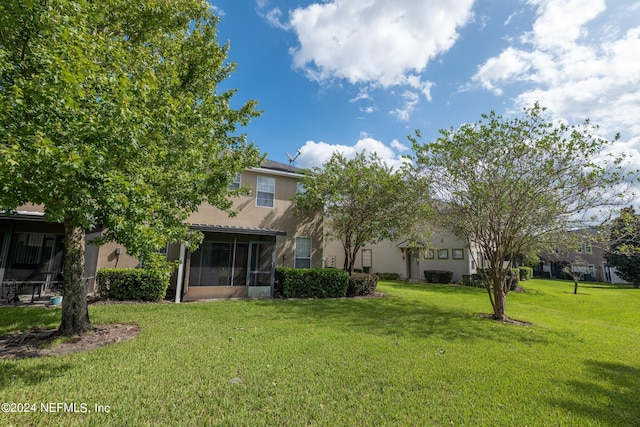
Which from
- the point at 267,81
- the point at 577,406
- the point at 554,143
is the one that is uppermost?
the point at 267,81

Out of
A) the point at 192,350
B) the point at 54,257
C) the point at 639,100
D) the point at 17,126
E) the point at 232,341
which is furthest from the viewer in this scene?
the point at 54,257

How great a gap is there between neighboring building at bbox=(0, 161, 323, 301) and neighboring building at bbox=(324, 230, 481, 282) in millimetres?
9124

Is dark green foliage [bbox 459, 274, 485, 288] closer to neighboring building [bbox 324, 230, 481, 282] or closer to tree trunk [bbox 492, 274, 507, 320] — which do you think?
neighboring building [bbox 324, 230, 481, 282]

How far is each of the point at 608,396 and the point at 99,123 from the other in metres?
8.83

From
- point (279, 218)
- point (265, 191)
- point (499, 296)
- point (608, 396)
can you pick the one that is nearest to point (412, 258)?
point (279, 218)

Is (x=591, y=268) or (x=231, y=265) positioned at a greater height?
(x=231, y=265)

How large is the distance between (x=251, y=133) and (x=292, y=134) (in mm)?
7785

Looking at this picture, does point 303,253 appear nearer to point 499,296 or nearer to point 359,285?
point 359,285

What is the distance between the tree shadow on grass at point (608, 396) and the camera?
3.99 meters

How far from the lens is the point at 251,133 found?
1085 centimetres

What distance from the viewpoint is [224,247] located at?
44.0 ft

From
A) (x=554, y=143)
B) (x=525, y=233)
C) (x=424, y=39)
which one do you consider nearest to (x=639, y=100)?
(x=554, y=143)

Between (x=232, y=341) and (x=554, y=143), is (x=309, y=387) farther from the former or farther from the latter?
(x=554, y=143)

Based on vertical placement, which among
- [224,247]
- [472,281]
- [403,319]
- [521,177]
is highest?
[521,177]
